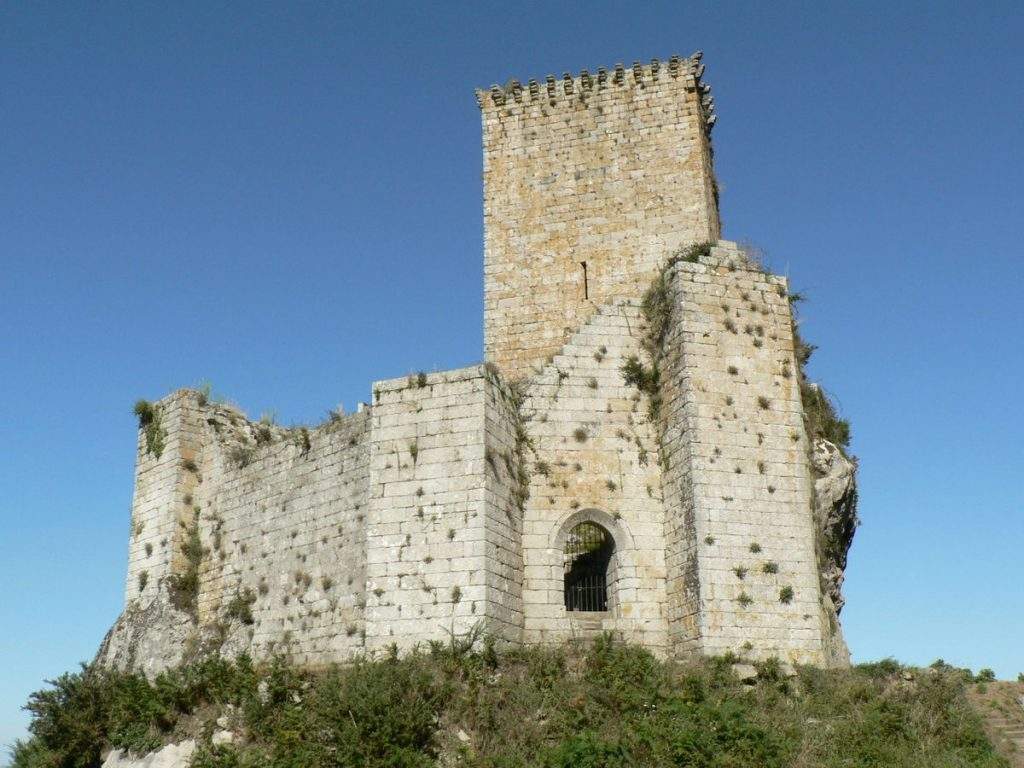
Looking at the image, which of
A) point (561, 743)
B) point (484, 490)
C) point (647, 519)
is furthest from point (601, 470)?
point (561, 743)

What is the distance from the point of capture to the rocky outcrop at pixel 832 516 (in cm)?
1786

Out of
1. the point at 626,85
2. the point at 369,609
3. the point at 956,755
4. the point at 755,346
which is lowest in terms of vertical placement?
the point at 956,755

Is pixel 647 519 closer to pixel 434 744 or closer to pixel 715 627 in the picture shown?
pixel 715 627

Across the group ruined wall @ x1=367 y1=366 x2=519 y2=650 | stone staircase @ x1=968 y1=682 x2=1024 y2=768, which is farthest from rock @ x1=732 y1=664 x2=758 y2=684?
stone staircase @ x1=968 y1=682 x2=1024 y2=768

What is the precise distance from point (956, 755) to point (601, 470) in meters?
6.55

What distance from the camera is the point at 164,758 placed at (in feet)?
54.9

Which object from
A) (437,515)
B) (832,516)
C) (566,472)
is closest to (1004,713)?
(832,516)

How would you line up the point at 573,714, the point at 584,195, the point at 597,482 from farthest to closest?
1. the point at 584,195
2. the point at 597,482
3. the point at 573,714

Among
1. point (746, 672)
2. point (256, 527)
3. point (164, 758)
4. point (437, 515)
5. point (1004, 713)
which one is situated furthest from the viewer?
point (256, 527)

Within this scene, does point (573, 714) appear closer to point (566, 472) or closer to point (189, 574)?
point (566, 472)

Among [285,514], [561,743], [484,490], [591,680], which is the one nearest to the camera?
[561,743]

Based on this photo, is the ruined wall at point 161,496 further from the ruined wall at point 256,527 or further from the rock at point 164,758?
the rock at point 164,758

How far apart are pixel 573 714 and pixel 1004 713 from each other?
23.3ft

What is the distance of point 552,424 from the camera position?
18.2 metres
